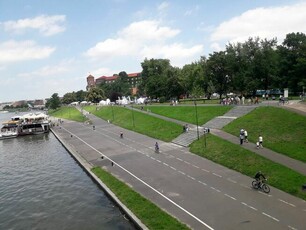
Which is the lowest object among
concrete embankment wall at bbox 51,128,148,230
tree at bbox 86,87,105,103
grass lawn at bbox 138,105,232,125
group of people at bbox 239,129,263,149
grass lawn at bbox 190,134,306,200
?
concrete embankment wall at bbox 51,128,148,230

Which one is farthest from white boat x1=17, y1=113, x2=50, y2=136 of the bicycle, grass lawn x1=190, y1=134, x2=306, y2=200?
the bicycle

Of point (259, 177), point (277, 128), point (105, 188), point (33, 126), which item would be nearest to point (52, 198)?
point (105, 188)

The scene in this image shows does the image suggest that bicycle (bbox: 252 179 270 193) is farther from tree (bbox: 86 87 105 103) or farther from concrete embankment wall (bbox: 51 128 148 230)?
tree (bbox: 86 87 105 103)

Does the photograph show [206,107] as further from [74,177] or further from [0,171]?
[0,171]

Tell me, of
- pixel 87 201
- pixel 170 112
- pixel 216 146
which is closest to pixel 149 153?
pixel 216 146

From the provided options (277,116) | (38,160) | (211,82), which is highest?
(211,82)

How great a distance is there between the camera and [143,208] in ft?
73.2

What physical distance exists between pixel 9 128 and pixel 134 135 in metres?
48.0

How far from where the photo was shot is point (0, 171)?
42.0 m

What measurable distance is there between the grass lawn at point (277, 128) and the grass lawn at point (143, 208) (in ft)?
52.2

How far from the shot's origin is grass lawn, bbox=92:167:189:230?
1947 centimetres

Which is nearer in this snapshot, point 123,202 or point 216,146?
point 123,202

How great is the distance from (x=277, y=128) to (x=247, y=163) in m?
11.1

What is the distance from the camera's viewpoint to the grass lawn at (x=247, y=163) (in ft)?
79.5
